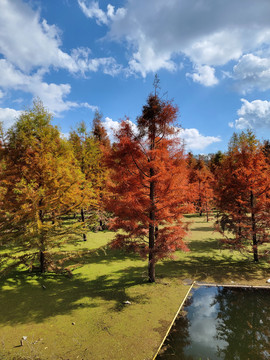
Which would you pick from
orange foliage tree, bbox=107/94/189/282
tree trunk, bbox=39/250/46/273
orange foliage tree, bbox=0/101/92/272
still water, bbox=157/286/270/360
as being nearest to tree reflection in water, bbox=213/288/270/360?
still water, bbox=157/286/270/360

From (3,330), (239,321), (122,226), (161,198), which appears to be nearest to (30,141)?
(122,226)

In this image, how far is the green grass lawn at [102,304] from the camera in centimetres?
607

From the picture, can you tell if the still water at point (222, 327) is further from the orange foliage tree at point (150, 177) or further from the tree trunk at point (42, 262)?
the tree trunk at point (42, 262)

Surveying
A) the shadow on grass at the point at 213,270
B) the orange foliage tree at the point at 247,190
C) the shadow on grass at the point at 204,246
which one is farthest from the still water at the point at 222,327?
the shadow on grass at the point at 204,246

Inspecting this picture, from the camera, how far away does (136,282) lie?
35.0 ft

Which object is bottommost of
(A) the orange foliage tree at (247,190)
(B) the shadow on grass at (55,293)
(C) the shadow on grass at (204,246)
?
(C) the shadow on grass at (204,246)

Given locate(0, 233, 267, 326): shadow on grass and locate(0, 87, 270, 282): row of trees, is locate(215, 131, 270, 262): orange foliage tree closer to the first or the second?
locate(0, 87, 270, 282): row of trees

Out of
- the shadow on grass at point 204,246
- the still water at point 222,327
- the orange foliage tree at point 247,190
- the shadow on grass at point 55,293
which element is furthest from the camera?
the shadow on grass at point 204,246

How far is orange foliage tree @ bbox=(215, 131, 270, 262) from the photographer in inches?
485

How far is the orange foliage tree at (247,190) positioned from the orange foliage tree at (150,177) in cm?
521

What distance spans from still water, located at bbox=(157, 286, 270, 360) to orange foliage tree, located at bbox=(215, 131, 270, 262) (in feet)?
12.9

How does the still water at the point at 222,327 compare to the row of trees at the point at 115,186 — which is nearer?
the still water at the point at 222,327

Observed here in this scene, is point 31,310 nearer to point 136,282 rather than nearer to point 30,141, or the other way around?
point 136,282

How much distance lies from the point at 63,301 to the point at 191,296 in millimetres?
5994
